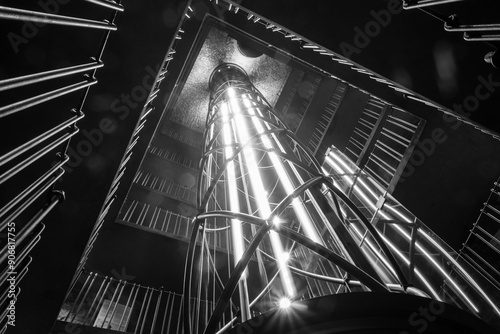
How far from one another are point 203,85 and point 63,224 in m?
6.75

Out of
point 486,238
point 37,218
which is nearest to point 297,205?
point 37,218

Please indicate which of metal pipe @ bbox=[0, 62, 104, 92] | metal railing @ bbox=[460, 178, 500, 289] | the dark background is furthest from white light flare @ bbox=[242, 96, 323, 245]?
metal railing @ bbox=[460, 178, 500, 289]

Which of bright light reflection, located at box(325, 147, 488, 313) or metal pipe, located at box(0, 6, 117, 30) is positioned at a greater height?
metal pipe, located at box(0, 6, 117, 30)

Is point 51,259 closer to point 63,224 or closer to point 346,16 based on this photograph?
point 63,224

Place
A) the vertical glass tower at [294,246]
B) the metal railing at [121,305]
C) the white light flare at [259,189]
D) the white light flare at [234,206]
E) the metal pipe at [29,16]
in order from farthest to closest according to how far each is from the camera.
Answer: the metal railing at [121,305], the white light flare at [234,206], the white light flare at [259,189], the vertical glass tower at [294,246], the metal pipe at [29,16]

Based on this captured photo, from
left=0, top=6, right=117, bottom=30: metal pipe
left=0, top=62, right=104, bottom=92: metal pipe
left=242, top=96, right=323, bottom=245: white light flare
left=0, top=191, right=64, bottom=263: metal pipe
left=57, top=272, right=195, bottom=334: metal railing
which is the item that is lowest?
left=57, top=272, right=195, bottom=334: metal railing

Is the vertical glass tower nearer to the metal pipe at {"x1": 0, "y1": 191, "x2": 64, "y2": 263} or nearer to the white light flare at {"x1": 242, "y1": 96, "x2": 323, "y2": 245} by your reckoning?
the white light flare at {"x1": 242, "y1": 96, "x2": 323, "y2": 245}

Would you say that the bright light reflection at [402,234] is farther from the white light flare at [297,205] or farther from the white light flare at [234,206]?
the white light flare at [234,206]

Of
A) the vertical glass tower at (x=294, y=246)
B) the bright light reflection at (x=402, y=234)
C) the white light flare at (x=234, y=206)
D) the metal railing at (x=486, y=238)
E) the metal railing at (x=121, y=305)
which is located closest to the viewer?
the vertical glass tower at (x=294, y=246)

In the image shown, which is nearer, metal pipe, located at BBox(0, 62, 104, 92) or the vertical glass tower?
metal pipe, located at BBox(0, 62, 104, 92)

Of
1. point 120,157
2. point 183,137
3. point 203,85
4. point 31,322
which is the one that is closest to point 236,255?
point 120,157

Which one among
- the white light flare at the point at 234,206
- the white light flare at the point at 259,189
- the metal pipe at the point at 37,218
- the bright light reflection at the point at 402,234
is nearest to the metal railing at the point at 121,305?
the white light flare at the point at 234,206

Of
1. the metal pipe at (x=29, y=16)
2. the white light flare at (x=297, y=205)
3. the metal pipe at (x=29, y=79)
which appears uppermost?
the metal pipe at (x=29, y=16)

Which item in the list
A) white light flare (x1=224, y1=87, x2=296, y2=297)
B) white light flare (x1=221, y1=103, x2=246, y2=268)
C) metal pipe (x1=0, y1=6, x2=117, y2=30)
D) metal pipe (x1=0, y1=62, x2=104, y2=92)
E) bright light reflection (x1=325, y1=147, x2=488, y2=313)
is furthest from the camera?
bright light reflection (x1=325, y1=147, x2=488, y2=313)
